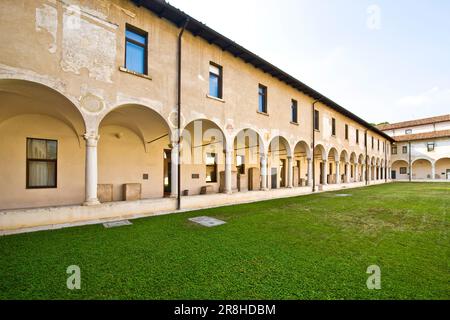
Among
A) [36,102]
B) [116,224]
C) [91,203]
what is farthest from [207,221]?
[36,102]

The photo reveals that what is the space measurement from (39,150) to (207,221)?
7533 millimetres

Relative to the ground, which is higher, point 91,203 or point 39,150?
point 39,150

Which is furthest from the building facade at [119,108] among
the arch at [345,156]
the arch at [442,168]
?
the arch at [442,168]

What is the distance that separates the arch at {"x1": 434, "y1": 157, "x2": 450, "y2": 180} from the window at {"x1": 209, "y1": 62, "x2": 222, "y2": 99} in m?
45.6

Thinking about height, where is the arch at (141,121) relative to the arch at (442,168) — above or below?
above

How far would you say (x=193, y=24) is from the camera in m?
8.80

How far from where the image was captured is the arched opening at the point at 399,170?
41219 mm

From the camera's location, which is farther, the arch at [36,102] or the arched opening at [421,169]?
the arched opening at [421,169]

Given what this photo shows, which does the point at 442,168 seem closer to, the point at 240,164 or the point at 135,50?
the point at 240,164

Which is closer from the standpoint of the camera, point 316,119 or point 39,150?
point 39,150

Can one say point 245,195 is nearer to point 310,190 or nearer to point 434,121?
point 310,190

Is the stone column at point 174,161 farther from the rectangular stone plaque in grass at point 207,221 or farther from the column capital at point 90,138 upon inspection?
the column capital at point 90,138

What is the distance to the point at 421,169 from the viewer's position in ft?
129
